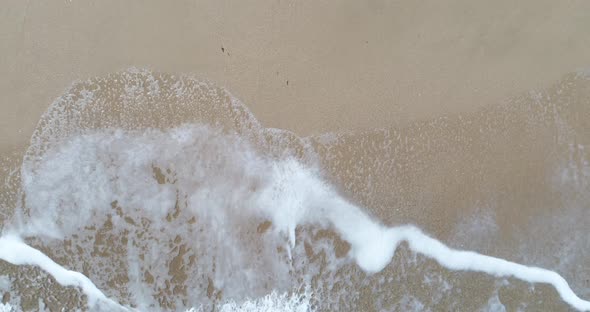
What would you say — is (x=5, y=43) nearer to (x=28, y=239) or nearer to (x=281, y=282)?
(x=28, y=239)

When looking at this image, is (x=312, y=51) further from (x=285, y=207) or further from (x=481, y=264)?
(x=481, y=264)

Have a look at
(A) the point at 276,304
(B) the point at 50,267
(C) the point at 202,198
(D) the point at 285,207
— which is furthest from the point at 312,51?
(B) the point at 50,267

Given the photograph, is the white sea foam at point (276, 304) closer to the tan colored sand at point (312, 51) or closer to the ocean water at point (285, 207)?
the ocean water at point (285, 207)

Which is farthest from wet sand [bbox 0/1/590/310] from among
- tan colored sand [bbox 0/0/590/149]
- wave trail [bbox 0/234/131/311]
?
wave trail [bbox 0/234/131/311]

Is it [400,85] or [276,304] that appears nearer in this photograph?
[276,304]

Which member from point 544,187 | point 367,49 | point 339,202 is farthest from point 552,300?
point 367,49

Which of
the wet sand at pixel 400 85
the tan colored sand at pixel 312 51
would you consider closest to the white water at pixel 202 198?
the wet sand at pixel 400 85

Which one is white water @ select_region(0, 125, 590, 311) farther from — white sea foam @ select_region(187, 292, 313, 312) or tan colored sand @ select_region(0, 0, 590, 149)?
tan colored sand @ select_region(0, 0, 590, 149)
